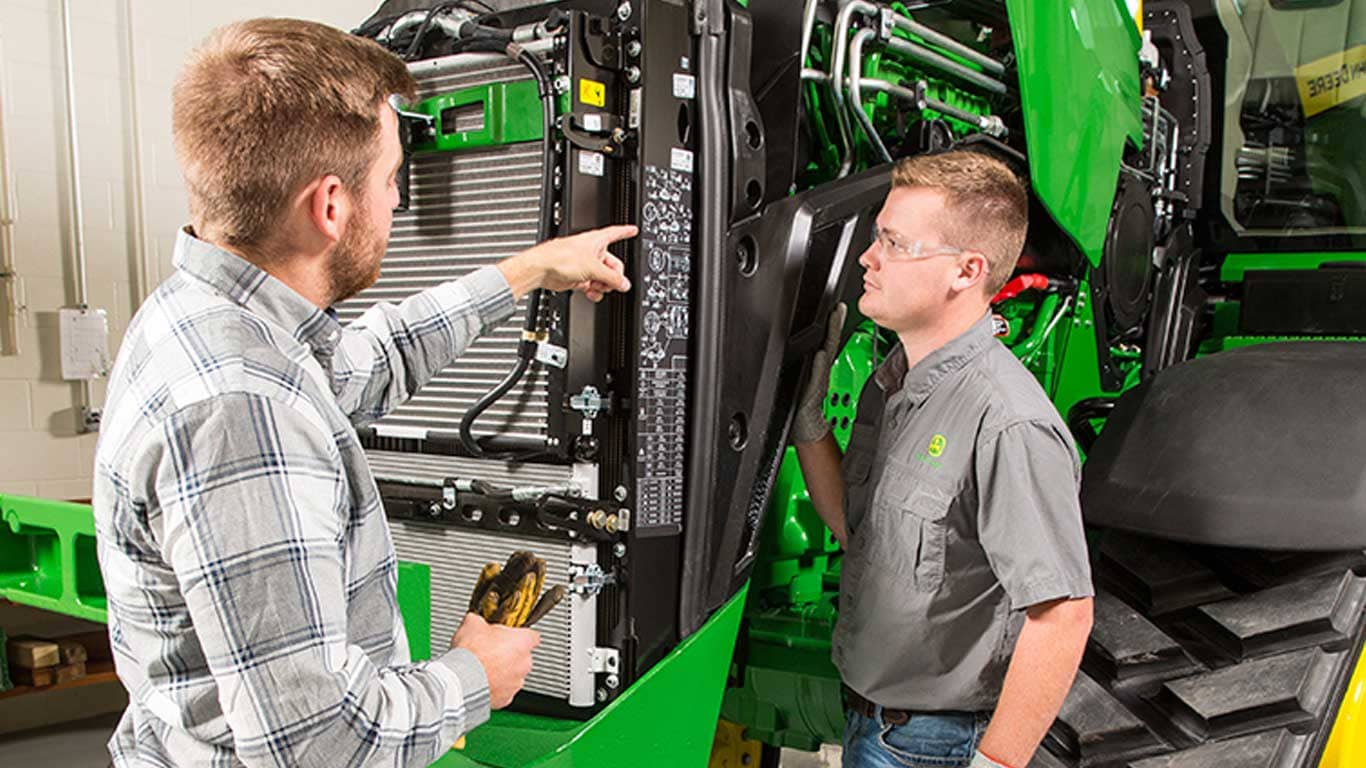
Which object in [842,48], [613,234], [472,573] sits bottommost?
[472,573]

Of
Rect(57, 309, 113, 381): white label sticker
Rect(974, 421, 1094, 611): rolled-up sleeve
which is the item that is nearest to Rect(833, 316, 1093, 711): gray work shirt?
Rect(974, 421, 1094, 611): rolled-up sleeve

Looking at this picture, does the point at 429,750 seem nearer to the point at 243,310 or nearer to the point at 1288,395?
the point at 243,310

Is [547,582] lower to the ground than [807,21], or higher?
lower

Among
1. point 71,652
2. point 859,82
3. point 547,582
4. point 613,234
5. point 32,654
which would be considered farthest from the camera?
point 71,652

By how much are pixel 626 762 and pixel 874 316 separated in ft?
3.09

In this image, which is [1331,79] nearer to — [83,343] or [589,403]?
[589,403]

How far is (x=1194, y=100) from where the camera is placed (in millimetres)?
3443

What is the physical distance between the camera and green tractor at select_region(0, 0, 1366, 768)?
6.53 ft

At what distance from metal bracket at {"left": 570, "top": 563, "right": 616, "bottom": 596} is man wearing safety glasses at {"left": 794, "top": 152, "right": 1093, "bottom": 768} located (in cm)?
46

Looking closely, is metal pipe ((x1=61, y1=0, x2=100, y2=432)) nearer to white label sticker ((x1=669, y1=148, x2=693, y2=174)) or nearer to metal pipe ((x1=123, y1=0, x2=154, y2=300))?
metal pipe ((x1=123, y1=0, x2=154, y2=300))

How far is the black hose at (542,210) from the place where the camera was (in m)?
2.08

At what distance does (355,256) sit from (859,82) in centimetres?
128

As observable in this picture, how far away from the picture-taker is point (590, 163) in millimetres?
2078

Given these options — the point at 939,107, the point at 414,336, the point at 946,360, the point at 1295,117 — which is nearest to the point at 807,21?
the point at 939,107
